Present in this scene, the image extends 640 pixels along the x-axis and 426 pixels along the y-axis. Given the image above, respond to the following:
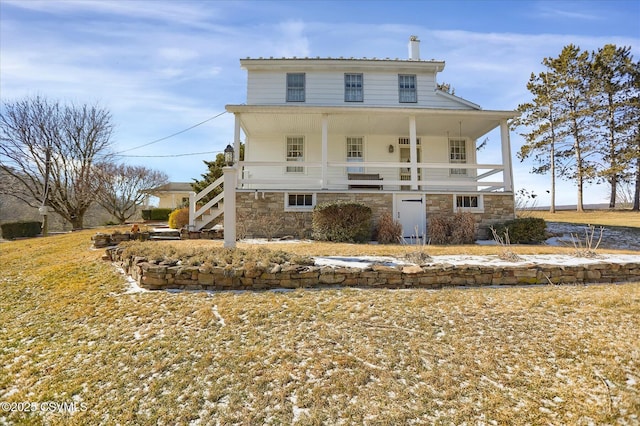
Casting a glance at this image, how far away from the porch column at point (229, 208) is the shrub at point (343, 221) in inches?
130

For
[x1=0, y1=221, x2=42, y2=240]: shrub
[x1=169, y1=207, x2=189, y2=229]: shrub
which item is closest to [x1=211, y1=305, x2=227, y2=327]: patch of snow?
[x1=169, y1=207, x2=189, y2=229]: shrub

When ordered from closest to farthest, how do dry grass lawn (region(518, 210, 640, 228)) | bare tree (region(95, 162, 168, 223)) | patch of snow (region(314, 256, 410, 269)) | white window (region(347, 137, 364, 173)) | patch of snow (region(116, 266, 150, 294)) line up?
patch of snow (region(116, 266, 150, 294)) → patch of snow (region(314, 256, 410, 269)) → white window (region(347, 137, 364, 173)) → dry grass lawn (region(518, 210, 640, 228)) → bare tree (region(95, 162, 168, 223))

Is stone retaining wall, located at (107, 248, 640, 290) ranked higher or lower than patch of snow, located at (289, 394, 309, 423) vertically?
higher

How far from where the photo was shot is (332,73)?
14.5m

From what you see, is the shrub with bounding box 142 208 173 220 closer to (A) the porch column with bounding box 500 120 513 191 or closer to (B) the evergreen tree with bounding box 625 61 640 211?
(A) the porch column with bounding box 500 120 513 191

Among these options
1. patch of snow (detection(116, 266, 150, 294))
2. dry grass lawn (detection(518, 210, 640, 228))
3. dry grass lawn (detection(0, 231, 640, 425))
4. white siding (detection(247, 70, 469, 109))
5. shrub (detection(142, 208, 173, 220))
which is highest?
white siding (detection(247, 70, 469, 109))

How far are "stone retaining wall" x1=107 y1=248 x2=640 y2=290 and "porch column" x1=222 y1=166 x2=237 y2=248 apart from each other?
2.00 m

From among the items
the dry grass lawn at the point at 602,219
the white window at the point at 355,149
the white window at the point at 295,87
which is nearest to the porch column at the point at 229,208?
the white window at the point at 355,149

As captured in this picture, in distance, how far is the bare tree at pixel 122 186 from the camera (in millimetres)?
22795

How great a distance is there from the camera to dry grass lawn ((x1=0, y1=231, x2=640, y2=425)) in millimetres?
2553

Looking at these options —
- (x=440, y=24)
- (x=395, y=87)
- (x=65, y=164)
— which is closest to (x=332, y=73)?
(x=395, y=87)

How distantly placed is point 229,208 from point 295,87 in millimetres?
8952

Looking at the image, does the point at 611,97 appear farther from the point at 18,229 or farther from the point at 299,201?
the point at 18,229

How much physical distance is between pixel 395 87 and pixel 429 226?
7.32m
